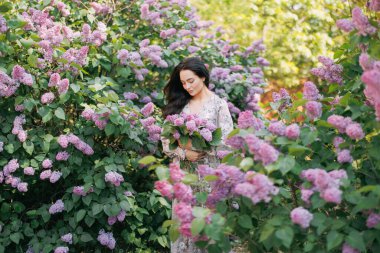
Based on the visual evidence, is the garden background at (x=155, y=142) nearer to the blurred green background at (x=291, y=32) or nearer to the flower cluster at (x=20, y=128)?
the flower cluster at (x=20, y=128)

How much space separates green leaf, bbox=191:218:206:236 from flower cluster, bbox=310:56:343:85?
1279mm

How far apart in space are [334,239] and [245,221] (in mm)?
441

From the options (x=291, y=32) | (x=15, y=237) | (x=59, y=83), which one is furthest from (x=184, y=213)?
(x=291, y=32)

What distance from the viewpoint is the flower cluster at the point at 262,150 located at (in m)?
2.34

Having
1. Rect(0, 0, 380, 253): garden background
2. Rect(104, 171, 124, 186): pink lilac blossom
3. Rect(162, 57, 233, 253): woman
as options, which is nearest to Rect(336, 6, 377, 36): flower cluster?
Rect(0, 0, 380, 253): garden background

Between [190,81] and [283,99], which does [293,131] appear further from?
[190,81]

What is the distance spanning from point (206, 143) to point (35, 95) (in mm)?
1507

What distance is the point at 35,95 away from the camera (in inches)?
162

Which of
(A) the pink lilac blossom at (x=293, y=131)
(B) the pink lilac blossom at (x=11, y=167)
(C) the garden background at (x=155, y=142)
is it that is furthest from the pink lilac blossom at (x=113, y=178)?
(A) the pink lilac blossom at (x=293, y=131)

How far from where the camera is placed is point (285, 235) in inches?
89.2

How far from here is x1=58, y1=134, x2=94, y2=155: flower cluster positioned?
3842 mm

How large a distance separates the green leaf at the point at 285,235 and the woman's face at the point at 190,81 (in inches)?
67.8

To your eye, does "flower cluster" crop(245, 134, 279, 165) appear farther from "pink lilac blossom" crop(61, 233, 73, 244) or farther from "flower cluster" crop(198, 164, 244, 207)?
"pink lilac blossom" crop(61, 233, 73, 244)

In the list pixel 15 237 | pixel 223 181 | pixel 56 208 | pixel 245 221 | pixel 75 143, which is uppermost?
pixel 223 181
